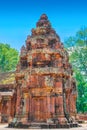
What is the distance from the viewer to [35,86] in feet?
48.5

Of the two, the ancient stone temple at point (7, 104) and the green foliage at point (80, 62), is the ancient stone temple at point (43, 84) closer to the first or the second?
the ancient stone temple at point (7, 104)

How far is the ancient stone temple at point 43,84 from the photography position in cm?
1443

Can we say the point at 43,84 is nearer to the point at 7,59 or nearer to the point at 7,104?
the point at 7,104

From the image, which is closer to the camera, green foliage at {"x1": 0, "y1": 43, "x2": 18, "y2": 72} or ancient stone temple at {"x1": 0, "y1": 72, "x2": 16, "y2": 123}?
ancient stone temple at {"x1": 0, "y1": 72, "x2": 16, "y2": 123}

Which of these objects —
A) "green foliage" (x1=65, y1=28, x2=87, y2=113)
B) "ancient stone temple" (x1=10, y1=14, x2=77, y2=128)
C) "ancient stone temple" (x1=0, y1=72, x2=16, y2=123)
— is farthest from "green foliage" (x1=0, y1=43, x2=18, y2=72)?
"ancient stone temple" (x1=10, y1=14, x2=77, y2=128)

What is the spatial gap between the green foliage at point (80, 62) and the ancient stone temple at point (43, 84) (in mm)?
16253

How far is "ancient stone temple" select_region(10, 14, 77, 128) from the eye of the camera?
14.4 meters

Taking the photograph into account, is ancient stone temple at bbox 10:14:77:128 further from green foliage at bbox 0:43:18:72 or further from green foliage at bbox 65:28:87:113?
green foliage at bbox 0:43:18:72

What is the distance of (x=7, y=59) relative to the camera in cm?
4453

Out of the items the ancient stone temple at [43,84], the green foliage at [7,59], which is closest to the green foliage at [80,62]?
the green foliage at [7,59]

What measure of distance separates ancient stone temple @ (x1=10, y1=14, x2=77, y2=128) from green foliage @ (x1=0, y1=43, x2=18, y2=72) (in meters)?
27.7

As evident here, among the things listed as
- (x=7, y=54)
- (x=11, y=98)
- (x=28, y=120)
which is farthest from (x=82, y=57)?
(x=28, y=120)

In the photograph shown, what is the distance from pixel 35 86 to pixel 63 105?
7.27 ft

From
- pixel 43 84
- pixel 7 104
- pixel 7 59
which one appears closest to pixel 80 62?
pixel 7 59
